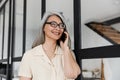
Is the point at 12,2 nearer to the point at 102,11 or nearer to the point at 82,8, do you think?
the point at 82,8

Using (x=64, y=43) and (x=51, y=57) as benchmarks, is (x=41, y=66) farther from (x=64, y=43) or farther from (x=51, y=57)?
(x=64, y=43)

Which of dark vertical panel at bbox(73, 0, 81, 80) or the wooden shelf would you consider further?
dark vertical panel at bbox(73, 0, 81, 80)

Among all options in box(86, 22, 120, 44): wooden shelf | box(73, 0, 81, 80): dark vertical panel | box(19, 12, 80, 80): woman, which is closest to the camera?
box(86, 22, 120, 44): wooden shelf

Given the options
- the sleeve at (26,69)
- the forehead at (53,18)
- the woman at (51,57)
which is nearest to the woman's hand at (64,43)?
the woman at (51,57)

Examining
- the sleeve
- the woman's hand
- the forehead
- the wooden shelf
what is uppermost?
the forehead

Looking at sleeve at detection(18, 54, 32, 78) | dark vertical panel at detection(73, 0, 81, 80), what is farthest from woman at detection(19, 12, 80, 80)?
dark vertical panel at detection(73, 0, 81, 80)

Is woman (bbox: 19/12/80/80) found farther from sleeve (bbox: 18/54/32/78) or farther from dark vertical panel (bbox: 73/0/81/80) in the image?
dark vertical panel (bbox: 73/0/81/80)

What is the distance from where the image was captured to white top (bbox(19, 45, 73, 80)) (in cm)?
184

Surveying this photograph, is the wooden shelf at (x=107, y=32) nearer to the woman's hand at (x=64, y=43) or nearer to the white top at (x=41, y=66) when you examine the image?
the woman's hand at (x=64, y=43)

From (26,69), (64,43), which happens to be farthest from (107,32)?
(26,69)

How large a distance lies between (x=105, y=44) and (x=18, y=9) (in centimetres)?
293

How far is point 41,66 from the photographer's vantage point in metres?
1.85

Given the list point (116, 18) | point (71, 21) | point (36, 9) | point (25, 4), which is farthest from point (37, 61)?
point (25, 4)

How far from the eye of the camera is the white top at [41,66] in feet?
6.03
